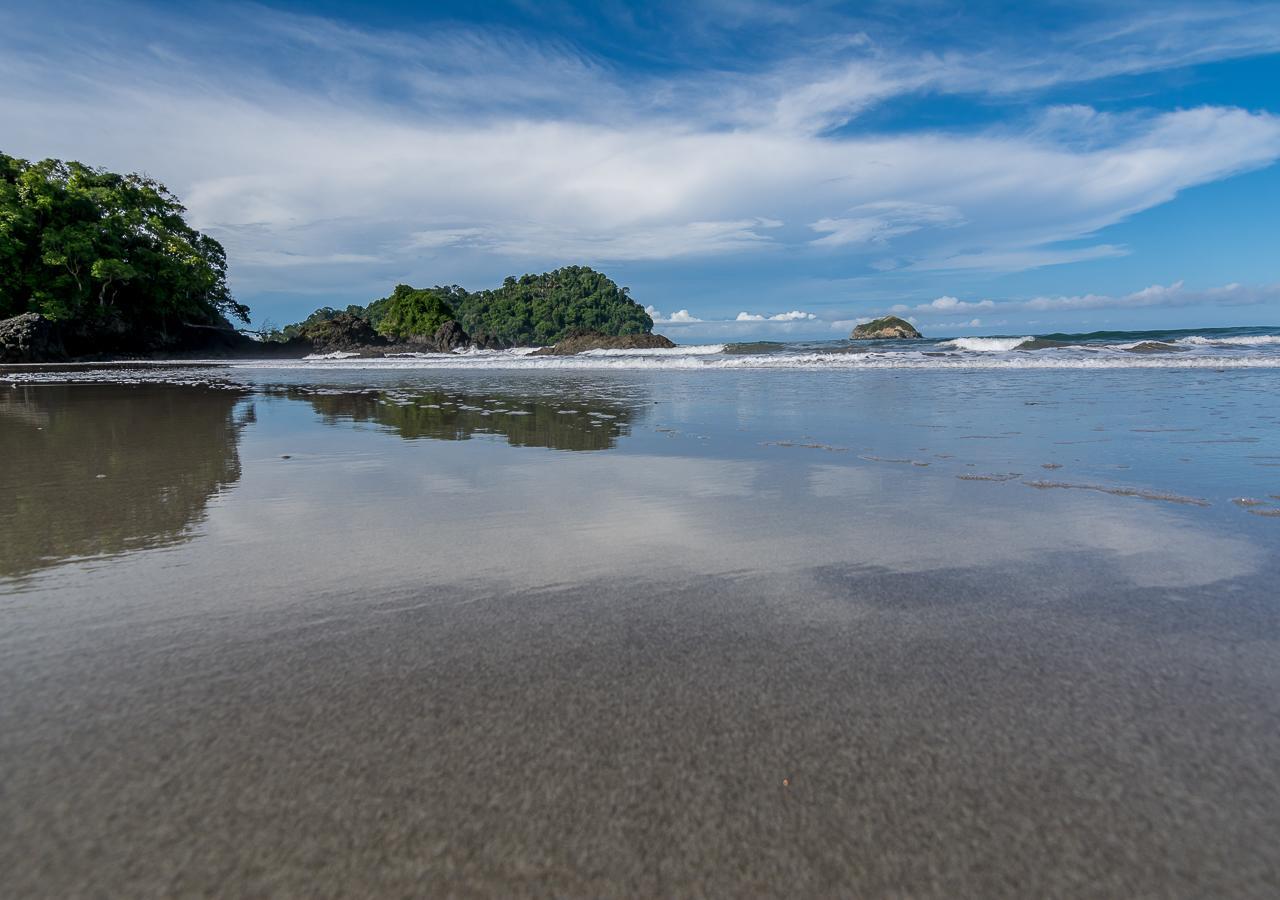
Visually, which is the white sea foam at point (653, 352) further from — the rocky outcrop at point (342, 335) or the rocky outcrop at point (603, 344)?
the rocky outcrop at point (342, 335)

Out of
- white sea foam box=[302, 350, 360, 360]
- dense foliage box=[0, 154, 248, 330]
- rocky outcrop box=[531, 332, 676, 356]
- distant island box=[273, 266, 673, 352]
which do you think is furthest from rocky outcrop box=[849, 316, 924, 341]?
dense foliage box=[0, 154, 248, 330]

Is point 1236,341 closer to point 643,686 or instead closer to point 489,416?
point 489,416

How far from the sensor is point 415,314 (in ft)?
249

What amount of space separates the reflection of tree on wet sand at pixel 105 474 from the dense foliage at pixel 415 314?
63204 mm

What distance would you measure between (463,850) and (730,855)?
1.64ft

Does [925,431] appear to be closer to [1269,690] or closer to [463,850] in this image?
[1269,690]

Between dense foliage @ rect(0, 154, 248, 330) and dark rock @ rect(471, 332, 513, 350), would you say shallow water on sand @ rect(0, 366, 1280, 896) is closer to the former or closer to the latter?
dense foliage @ rect(0, 154, 248, 330)

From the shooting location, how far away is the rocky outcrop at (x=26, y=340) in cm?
2802

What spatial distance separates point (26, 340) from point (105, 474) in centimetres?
3236

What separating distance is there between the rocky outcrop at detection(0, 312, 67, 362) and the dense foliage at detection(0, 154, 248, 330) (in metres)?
3.67

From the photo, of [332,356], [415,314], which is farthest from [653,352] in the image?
[415,314]

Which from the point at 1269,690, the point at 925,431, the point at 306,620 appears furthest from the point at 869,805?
the point at 925,431

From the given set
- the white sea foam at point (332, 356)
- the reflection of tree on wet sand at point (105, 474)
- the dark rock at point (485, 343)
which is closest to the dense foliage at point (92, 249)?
the white sea foam at point (332, 356)

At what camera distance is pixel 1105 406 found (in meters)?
9.20
